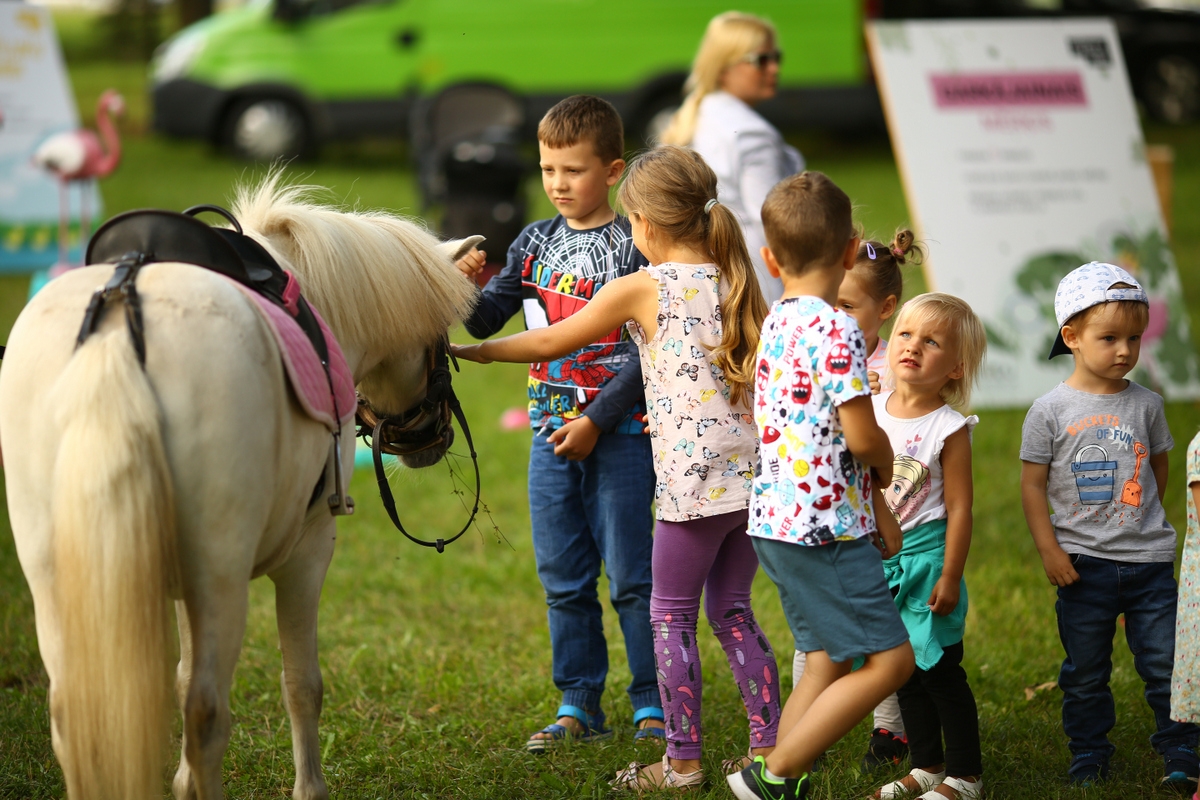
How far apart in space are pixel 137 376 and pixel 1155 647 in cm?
251

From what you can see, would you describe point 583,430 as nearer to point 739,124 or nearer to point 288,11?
point 739,124

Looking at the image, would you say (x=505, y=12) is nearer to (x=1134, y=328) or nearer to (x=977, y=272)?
(x=977, y=272)

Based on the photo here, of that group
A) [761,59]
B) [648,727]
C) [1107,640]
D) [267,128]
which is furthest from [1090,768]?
[267,128]

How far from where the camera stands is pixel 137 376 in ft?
6.29

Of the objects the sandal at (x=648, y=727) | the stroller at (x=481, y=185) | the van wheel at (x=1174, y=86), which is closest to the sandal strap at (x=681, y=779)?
the sandal at (x=648, y=727)

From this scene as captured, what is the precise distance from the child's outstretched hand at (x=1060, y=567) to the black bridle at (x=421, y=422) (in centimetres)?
151

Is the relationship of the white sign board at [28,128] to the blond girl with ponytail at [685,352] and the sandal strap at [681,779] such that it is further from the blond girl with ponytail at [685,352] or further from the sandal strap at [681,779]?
the sandal strap at [681,779]

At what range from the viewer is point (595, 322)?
8.89ft

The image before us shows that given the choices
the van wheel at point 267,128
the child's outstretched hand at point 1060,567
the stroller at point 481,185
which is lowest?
the child's outstretched hand at point 1060,567

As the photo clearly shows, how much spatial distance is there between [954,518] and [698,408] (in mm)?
675

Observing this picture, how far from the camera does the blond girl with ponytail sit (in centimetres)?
267

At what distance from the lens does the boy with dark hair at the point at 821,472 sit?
2.29 m

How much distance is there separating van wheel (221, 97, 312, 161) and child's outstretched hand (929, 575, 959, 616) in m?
12.8

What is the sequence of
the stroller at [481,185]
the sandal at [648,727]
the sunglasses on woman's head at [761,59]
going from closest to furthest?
1. the sandal at [648,727]
2. the sunglasses on woman's head at [761,59]
3. the stroller at [481,185]
